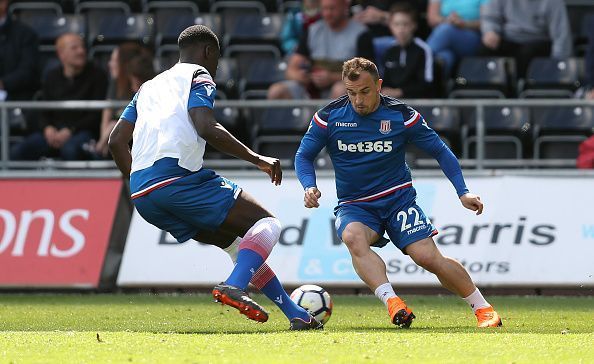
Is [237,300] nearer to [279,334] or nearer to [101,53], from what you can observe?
[279,334]

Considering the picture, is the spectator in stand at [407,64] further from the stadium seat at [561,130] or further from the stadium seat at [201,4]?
the stadium seat at [201,4]

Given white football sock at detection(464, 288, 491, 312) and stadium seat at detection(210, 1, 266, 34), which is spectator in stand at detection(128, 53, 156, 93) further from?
white football sock at detection(464, 288, 491, 312)

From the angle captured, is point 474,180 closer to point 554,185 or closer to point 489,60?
point 554,185

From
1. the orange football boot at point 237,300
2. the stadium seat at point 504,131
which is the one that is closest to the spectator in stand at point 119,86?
the stadium seat at point 504,131

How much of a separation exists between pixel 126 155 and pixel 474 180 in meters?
5.12

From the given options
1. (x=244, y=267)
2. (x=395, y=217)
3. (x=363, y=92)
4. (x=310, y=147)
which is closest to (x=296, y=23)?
(x=310, y=147)

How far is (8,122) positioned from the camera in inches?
593

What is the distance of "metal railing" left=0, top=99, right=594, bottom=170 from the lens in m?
13.7

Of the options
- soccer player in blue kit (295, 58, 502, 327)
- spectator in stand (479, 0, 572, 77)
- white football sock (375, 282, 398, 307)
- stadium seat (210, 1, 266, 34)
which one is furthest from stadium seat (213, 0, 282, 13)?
white football sock (375, 282, 398, 307)

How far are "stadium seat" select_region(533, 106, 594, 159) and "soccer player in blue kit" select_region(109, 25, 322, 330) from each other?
660cm

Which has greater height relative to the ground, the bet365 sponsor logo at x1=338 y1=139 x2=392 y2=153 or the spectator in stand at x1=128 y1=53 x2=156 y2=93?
the bet365 sponsor logo at x1=338 y1=139 x2=392 y2=153

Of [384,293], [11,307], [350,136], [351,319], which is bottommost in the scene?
[11,307]

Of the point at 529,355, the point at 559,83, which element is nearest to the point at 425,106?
the point at 559,83

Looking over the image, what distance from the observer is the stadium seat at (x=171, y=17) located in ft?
57.4
